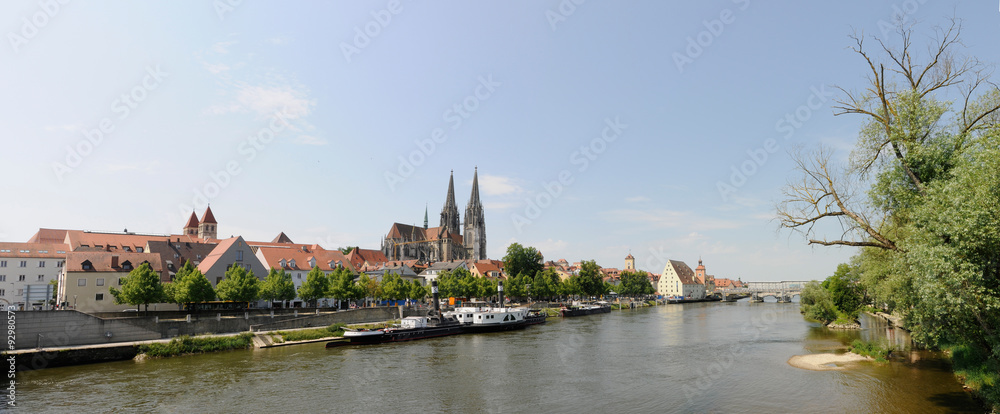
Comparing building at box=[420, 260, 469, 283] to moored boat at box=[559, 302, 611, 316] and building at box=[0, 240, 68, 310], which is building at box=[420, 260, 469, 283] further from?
building at box=[0, 240, 68, 310]

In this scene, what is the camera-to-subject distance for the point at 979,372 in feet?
84.5

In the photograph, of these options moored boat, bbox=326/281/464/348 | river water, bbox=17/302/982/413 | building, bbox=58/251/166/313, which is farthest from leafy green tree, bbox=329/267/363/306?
building, bbox=58/251/166/313

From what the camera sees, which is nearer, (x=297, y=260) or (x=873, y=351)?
(x=873, y=351)

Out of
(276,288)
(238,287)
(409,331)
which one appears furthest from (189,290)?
(409,331)

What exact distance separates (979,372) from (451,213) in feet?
542

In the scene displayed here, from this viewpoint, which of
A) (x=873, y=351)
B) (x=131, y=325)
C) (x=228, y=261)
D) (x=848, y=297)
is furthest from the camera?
(x=228, y=261)

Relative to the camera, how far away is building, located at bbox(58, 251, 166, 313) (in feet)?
181

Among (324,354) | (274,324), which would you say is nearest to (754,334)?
(324,354)

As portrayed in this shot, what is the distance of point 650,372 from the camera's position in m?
35.8

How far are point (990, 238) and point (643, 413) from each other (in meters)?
15.2

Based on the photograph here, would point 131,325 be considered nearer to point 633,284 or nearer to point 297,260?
point 297,260

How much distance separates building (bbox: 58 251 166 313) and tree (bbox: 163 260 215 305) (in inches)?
249

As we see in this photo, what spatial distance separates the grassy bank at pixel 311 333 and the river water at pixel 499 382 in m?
2.77

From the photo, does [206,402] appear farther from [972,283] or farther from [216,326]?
[972,283]
